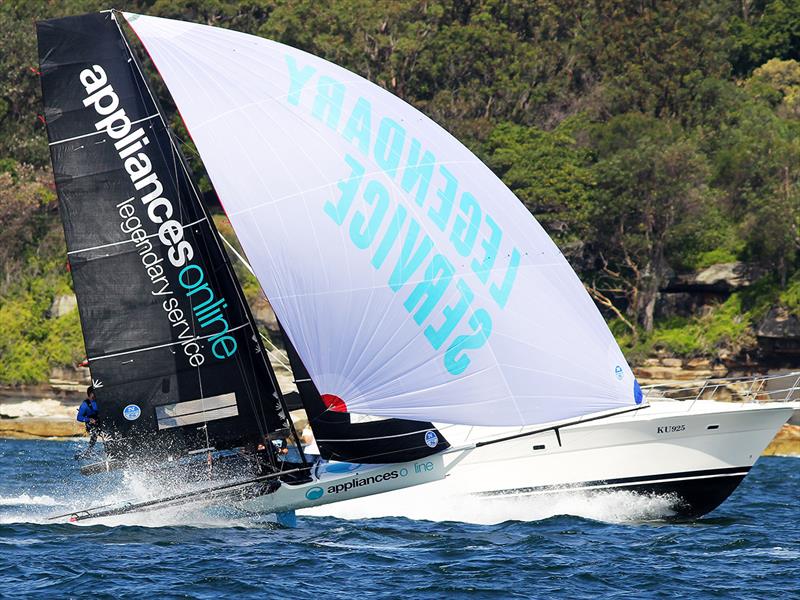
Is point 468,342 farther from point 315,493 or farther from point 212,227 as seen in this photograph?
point 212,227

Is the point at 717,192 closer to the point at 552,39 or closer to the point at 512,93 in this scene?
the point at 512,93

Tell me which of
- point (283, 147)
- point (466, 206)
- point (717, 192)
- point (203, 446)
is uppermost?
point (717, 192)

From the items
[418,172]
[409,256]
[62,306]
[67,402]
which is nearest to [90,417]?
[409,256]

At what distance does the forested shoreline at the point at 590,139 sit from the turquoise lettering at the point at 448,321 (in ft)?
83.8

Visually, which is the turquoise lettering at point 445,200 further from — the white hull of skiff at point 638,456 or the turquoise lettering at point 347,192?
the white hull of skiff at point 638,456

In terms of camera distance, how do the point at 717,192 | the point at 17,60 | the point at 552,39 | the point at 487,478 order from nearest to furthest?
1. the point at 487,478
2. the point at 717,192
3. the point at 17,60
4. the point at 552,39

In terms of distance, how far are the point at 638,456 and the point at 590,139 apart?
30.3 metres

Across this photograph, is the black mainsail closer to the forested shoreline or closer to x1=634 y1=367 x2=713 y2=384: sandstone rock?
x1=634 y1=367 x2=713 y2=384: sandstone rock

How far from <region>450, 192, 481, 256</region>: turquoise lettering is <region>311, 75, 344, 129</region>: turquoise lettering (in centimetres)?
168

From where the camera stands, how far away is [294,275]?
1398cm

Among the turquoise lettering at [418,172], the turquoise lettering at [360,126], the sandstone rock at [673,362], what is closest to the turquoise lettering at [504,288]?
the turquoise lettering at [418,172]

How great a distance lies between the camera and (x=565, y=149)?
4412 centimetres

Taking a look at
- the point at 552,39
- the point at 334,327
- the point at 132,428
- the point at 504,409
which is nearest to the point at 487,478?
the point at 504,409

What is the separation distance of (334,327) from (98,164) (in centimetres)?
321
